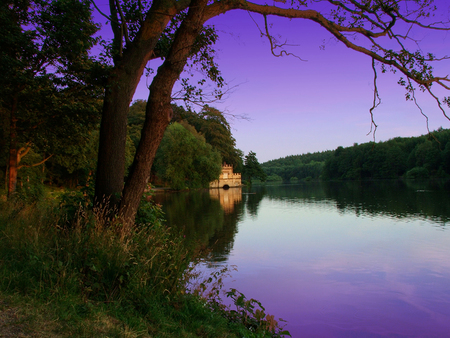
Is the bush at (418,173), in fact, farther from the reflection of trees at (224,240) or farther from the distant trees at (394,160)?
the reflection of trees at (224,240)

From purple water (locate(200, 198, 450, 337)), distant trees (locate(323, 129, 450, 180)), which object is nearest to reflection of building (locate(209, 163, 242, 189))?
distant trees (locate(323, 129, 450, 180))

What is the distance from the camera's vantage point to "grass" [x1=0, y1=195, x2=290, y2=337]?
8.95 feet

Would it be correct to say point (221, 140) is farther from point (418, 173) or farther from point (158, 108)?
point (158, 108)

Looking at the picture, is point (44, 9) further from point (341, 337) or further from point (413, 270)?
point (413, 270)

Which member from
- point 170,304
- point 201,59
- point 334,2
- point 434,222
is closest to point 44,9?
point 201,59

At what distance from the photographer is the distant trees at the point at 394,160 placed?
75.1 metres

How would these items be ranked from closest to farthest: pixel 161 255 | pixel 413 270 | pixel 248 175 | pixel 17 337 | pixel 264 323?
pixel 17 337
pixel 161 255
pixel 264 323
pixel 413 270
pixel 248 175

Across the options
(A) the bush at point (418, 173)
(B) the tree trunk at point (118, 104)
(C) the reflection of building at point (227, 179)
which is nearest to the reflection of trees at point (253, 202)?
(B) the tree trunk at point (118, 104)

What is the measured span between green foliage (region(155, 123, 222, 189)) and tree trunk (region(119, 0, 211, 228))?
40.5 m

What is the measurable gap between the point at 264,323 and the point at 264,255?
6.05m

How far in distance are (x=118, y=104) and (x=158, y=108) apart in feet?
2.30

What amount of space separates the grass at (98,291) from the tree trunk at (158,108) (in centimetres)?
71

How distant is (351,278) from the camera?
27.5 ft

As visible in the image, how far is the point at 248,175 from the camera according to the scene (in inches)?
3612
